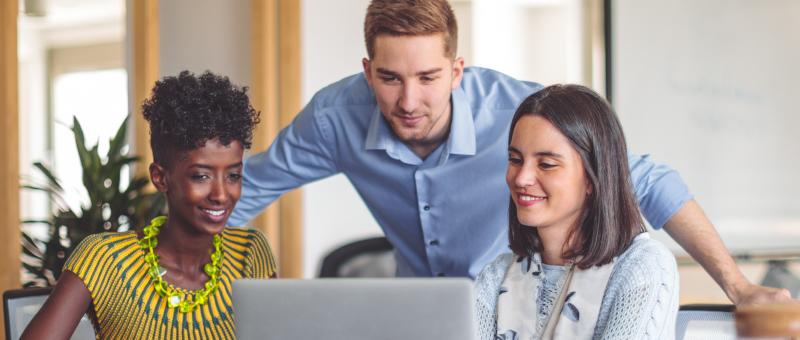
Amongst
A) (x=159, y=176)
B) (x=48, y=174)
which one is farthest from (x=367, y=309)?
(x=48, y=174)

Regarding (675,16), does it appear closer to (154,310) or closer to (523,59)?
(523,59)

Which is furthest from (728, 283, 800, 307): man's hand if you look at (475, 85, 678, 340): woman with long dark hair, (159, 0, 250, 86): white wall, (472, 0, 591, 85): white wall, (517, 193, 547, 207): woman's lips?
(159, 0, 250, 86): white wall

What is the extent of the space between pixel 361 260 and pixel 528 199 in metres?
1.70

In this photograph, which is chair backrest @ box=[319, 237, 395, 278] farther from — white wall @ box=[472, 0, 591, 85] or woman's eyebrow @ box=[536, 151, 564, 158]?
woman's eyebrow @ box=[536, 151, 564, 158]

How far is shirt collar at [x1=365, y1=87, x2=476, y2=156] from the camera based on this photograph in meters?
1.69

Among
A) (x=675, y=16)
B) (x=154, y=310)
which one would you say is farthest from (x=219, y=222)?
(x=675, y=16)

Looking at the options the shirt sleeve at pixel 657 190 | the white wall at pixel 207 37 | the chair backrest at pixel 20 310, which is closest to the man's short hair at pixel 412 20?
the shirt sleeve at pixel 657 190

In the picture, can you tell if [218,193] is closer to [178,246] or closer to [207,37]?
[178,246]

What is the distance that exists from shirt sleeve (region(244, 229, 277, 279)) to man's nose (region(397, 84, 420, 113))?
494mm

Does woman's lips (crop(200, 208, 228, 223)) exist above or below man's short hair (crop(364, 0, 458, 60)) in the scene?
below

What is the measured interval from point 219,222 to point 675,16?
94.9 inches

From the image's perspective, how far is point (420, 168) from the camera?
5.67 feet

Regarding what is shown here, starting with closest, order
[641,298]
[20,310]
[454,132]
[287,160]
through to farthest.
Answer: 1. [641,298]
2. [20,310]
3. [454,132]
4. [287,160]

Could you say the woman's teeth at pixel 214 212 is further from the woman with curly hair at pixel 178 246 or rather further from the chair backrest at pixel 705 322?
the chair backrest at pixel 705 322
